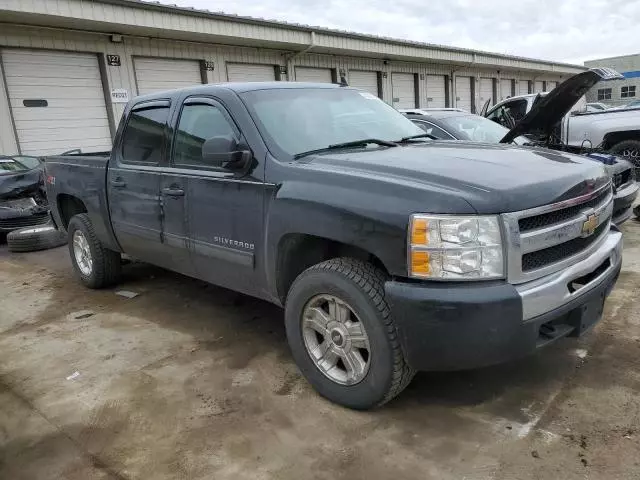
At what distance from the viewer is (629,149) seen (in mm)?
8312

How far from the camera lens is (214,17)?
13305mm

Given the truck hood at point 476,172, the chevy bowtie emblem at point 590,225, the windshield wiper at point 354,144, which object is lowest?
the chevy bowtie emblem at point 590,225

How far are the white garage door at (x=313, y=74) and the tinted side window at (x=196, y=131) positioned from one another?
13903 millimetres

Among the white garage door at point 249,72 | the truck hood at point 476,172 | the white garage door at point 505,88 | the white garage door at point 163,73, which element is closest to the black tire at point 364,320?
the truck hood at point 476,172

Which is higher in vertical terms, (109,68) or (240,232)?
(109,68)

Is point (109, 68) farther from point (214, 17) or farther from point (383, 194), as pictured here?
point (383, 194)

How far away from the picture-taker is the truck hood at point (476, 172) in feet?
8.11

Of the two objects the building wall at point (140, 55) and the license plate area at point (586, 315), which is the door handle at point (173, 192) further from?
the building wall at point (140, 55)

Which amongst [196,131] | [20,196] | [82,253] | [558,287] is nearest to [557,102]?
[558,287]

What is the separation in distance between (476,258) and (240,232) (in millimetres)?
1596

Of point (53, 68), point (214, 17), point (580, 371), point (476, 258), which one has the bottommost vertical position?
point (580, 371)

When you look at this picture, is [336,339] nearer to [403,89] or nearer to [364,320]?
[364,320]

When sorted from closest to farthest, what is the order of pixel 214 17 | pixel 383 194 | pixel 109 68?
pixel 383 194 → pixel 109 68 → pixel 214 17

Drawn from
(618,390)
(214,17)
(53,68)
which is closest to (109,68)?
(53,68)
